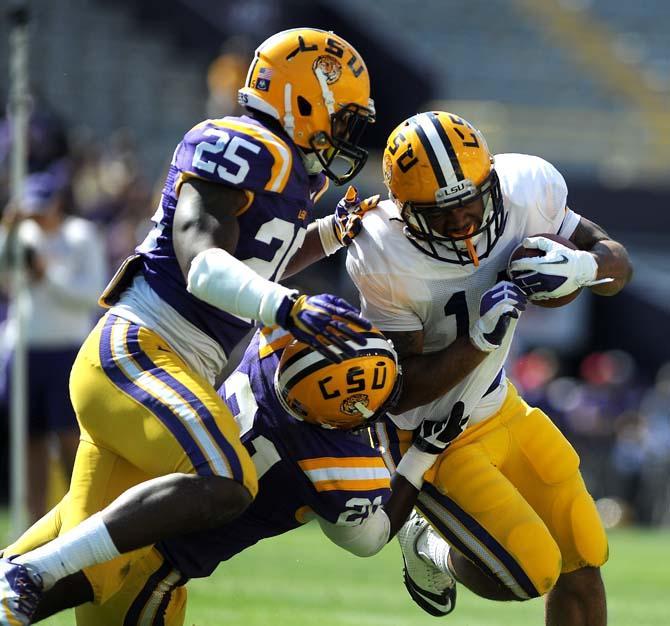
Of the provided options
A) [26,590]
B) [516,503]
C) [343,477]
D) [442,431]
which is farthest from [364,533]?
[26,590]

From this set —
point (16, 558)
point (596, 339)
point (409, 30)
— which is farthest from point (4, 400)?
point (409, 30)

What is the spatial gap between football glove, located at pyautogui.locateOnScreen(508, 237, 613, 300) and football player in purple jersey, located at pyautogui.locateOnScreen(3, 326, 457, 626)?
47 cm

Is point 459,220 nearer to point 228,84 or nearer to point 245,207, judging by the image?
point 245,207

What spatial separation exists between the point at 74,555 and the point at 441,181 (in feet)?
4.95

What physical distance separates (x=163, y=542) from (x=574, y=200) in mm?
9604

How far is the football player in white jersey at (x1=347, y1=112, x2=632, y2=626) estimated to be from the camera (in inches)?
162

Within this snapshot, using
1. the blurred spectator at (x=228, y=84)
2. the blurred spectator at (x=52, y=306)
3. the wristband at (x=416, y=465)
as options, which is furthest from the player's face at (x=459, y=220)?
the blurred spectator at (x=228, y=84)

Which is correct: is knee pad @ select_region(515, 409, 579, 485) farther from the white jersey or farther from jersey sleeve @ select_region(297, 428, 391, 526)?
jersey sleeve @ select_region(297, 428, 391, 526)

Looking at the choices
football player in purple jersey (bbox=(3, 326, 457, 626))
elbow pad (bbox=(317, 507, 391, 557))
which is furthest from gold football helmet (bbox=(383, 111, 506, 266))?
elbow pad (bbox=(317, 507, 391, 557))

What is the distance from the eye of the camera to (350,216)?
4.42 meters

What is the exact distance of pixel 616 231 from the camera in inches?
543

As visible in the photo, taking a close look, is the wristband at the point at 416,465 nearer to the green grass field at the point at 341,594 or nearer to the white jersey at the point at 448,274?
the white jersey at the point at 448,274

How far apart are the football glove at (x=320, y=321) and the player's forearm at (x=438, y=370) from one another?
2.02 ft

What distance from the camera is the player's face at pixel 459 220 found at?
4.12m
